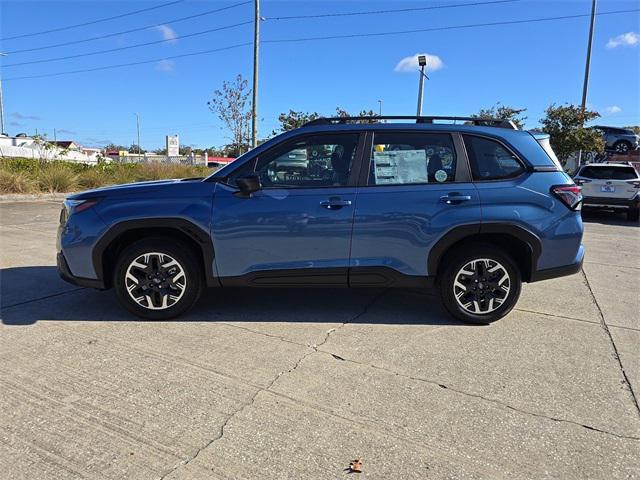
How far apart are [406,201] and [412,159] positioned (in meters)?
0.44

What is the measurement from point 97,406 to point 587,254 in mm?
8170

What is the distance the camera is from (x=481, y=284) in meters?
4.52

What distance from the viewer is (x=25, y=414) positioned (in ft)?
9.66

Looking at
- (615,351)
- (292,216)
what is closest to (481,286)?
(615,351)

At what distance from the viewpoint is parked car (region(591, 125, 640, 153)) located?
29.2 m

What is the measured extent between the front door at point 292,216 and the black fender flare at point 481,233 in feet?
2.65

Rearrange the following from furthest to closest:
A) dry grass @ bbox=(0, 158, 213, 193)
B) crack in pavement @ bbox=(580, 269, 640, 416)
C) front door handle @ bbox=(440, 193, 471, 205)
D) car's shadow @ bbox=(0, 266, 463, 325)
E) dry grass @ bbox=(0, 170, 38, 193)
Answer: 1. dry grass @ bbox=(0, 158, 213, 193)
2. dry grass @ bbox=(0, 170, 38, 193)
3. car's shadow @ bbox=(0, 266, 463, 325)
4. front door handle @ bbox=(440, 193, 471, 205)
5. crack in pavement @ bbox=(580, 269, 640, 416)

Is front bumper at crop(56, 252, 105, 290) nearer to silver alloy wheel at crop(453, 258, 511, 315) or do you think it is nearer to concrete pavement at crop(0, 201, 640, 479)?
concrete pavement at crop(0, 201, 640, 479)

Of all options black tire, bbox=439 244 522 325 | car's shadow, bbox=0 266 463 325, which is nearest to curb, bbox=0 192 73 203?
car's shadow, bbox=0 266 463 325

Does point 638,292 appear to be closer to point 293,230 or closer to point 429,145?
point 429,145

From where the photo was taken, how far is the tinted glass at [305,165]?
4.40 meters

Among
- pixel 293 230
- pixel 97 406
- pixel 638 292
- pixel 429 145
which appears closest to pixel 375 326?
pixel 293 230

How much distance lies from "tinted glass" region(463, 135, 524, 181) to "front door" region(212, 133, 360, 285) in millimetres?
1076

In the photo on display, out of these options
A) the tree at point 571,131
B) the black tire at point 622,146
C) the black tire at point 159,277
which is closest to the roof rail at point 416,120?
the black tire at point 159,277
